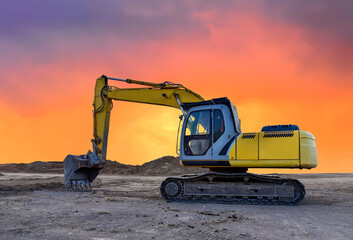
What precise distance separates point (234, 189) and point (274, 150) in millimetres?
1683

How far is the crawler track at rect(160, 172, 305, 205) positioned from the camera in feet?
31.3

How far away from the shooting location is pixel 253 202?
31.6 feet

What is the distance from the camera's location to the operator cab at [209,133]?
990 centimetres

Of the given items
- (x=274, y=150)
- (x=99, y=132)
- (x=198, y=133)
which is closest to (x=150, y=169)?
(x=99, y=132)

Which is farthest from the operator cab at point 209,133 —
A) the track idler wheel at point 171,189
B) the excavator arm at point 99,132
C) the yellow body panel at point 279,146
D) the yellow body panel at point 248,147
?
the excavator arm at point 99,132

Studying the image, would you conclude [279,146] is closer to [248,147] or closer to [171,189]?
[248,147]

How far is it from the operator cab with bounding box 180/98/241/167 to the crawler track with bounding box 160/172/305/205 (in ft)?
1.73

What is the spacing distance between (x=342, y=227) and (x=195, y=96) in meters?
6.97

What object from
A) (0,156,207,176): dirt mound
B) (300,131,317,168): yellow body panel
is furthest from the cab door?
(0,156,207,176): dirt mound

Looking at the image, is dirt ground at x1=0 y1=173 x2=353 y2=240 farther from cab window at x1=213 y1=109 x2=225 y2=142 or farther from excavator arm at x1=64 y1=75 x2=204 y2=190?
excavator arm at x1=64 y1=75 x2=204 y2=190

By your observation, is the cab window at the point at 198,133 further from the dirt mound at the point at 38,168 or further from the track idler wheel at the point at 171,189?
the dirt mound at the point at 38,168

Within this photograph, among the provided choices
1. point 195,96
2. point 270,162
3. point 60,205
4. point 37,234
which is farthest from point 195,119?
point 37,234

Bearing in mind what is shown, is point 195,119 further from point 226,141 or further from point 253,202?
point 253,202

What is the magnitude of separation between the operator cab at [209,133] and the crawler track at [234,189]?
1.73 ft
